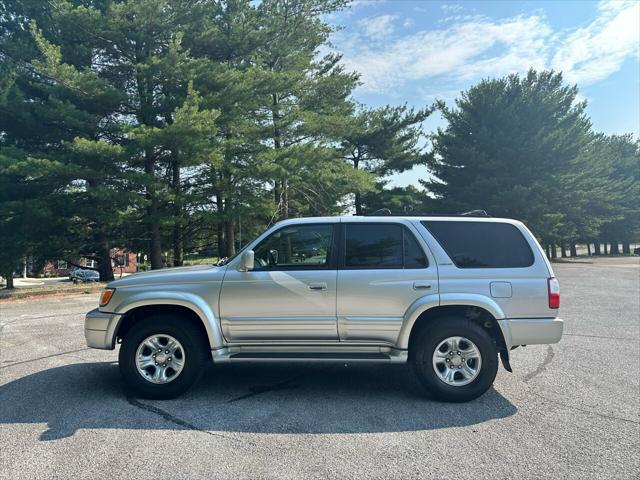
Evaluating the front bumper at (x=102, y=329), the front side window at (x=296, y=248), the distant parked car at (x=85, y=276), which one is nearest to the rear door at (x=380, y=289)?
the front side window at (x=296, y=248)

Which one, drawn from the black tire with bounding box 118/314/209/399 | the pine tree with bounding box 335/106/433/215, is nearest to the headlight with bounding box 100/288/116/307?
the black tire with bounding box 118/314/209/399

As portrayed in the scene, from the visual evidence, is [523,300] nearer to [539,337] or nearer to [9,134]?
[539,337]

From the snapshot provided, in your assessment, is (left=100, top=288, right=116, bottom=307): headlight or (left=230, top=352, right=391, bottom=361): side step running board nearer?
(left=230, top=352, right=391, bottom=361): side step running board

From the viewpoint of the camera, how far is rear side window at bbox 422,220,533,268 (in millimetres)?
4504

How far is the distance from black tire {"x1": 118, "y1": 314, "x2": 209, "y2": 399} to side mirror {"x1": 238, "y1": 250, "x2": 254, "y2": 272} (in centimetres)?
82

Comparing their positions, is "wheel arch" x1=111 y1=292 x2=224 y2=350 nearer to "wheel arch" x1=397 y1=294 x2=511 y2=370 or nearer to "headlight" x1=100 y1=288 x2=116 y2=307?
"headlight" x1=100 y1=288 x2=116 y2=307

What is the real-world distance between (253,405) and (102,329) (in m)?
1.74

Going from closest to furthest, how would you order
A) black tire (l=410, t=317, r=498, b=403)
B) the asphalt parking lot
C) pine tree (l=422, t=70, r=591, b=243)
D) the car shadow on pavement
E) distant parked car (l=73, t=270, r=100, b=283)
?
the asphalt parking lot, the car shadow on pavement, black tire (l=410, t=317, r=498, b=403), pine tree (l=422, t=70, r=591, b=243), distant parked car (l=73, t=270, r=100, b=283)

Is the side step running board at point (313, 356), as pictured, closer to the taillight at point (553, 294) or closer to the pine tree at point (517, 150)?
the taillight at point (553, 294)

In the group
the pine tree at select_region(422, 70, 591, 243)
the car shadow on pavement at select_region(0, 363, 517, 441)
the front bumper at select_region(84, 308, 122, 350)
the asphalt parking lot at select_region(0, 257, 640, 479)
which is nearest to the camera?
the asphalt parking lot at select_region(0, 257, 640, 479)

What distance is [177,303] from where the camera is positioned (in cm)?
441

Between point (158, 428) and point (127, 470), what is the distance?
0.68m

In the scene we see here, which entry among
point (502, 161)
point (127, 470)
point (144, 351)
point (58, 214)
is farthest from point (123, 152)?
point (502, 161)

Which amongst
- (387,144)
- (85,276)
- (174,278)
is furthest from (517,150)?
(85,276)
